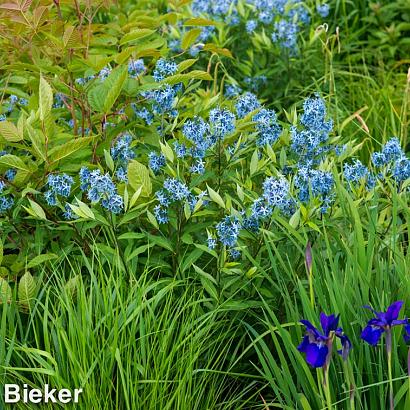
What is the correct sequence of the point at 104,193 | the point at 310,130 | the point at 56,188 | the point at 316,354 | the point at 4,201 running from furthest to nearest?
the point at 310,130 < the point at 4,201 < the point at 56,188 < the point at 104,193 < the point at 316,354

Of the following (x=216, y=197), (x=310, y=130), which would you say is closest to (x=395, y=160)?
(x=310, y=130)

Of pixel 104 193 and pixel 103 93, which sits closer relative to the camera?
pixel 104 193

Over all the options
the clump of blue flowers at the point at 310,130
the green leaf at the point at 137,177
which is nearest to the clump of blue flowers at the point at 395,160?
the clump of blue flowers at the point at 310,130

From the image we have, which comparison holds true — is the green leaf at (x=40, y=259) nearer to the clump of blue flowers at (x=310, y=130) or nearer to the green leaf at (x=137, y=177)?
the green leaf at (x=137, y=177)

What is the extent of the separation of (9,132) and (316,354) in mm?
1413

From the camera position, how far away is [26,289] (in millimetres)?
2711

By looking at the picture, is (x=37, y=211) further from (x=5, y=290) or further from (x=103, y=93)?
(x=103, y=93)

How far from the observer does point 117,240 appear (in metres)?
2.87

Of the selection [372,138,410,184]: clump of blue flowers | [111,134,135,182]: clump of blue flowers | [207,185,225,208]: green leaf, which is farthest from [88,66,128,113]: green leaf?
[372,138,410,184]: clump of blue flowers

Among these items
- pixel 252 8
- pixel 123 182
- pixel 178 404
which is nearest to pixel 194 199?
pixel 123 182

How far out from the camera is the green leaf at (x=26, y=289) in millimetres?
2707

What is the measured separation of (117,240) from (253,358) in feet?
2.07

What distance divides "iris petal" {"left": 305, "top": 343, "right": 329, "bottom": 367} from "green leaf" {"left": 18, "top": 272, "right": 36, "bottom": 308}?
114 cm

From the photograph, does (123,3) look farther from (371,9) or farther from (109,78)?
(371,9)
